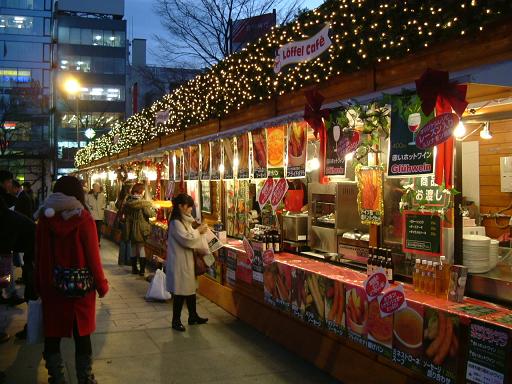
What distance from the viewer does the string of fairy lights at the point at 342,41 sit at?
14.9 ft

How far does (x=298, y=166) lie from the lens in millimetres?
7336

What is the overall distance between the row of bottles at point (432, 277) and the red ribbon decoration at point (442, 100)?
0.86m

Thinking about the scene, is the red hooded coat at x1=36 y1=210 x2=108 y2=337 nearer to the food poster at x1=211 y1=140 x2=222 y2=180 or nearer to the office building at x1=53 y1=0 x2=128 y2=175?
the food poster at x1=211 y1=140 x2=222 y2=180

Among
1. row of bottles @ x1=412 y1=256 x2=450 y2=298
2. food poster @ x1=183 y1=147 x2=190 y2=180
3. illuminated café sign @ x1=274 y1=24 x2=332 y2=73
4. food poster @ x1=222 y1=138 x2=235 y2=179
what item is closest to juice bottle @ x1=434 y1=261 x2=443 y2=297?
row of bottles @ x1=412 y1=256 x2=450 y2=298

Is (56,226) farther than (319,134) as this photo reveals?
No

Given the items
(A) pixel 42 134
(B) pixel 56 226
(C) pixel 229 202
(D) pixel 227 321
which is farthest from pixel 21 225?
(A) pixel 42 134

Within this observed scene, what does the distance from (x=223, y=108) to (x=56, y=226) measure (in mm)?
5378

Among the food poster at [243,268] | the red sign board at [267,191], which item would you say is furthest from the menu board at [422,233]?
the food poster at [243,268]

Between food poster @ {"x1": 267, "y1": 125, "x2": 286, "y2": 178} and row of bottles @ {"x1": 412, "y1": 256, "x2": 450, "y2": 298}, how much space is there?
2.84 m

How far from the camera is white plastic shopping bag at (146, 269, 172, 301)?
9812mm

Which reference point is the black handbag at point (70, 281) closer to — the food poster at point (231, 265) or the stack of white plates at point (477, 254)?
the stack of white plates at point (477, 254)

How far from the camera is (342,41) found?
5.97 metres

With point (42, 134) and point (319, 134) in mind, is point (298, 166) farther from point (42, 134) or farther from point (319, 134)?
point (42, 134)

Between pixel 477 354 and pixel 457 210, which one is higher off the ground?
pixel 457 210
